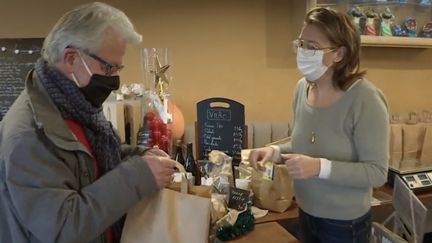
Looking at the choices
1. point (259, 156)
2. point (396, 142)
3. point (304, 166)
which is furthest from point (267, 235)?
point (396, 142)

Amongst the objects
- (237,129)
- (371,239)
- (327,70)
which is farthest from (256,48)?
(371,239)

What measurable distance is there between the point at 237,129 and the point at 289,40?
1.02 metres

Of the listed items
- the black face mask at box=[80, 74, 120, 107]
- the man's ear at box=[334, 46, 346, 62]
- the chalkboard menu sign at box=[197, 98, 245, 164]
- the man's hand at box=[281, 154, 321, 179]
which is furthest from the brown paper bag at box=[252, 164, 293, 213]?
the black face mask at box=[80, 74, 120, 107]

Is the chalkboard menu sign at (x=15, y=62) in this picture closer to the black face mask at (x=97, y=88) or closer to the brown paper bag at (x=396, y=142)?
the black face mask at (x=97, y=88)

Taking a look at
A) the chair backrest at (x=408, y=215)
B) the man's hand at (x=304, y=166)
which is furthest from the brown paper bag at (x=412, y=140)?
the man's hand at (x=304, y=166)

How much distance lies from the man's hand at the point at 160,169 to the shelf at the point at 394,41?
1.94 meters

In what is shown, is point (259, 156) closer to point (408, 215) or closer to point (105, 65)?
point (408, 215)

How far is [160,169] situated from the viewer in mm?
1042

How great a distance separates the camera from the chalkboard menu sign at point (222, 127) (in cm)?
199

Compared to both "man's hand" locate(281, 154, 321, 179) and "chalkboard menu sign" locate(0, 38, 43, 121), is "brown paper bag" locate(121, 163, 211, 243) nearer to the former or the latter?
"man's hand" locate(281, 154, 321, 179)

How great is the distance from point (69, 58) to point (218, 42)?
1.71 meters

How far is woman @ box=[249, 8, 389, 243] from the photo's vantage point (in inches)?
48.8

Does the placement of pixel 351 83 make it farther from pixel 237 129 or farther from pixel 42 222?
pixel 42 222

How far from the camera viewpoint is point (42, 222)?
87cm
